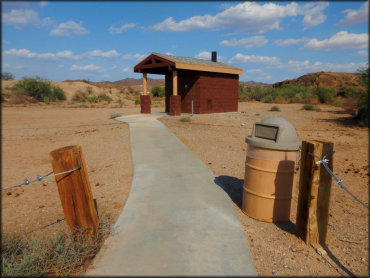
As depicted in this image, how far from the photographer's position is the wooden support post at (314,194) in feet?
10.0

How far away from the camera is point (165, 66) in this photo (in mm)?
16594

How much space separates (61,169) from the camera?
2883mm

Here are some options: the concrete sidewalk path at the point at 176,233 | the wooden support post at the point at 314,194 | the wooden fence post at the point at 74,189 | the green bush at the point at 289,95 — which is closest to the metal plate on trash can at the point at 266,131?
the wooden support post at the point at 314,194

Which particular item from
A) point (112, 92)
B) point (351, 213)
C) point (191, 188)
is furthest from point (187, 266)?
point (112, 92)

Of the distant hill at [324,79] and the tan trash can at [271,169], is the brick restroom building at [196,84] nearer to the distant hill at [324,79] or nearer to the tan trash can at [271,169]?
the tan trash can at [271,169]

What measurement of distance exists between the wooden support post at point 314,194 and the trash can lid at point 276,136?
31cm

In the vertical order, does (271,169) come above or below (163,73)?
below

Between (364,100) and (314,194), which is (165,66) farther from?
(314,194)

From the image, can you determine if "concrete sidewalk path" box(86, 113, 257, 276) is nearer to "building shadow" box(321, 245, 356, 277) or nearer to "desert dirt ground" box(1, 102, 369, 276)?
"desert dirt ground" box(1, 102, 369, 276)

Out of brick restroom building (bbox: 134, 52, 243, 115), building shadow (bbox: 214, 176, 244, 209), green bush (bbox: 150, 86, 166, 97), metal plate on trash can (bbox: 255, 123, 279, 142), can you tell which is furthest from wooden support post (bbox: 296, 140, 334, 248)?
green bush (bbox: 150, 86, 166, 97)

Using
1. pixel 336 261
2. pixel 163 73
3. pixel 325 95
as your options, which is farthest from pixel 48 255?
pixel 325 95

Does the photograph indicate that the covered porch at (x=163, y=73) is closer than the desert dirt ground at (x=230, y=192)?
No

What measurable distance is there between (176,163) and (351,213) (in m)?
3.79

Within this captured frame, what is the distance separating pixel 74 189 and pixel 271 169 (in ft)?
8.54
